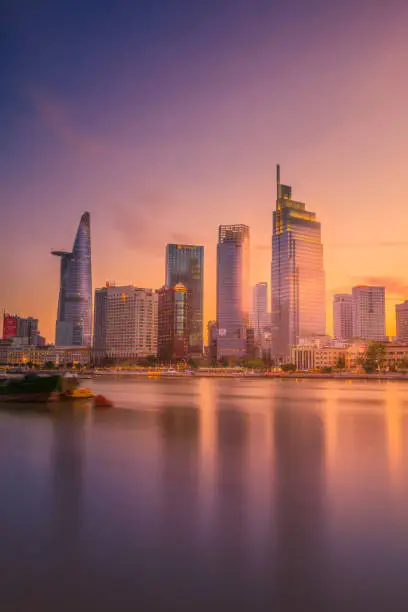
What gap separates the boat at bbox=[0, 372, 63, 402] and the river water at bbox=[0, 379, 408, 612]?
3350 centimetres

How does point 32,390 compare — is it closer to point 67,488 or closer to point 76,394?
point 76,394

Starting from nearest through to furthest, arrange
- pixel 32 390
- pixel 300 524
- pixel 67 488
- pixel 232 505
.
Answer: pixel 300 524 < pixel 232 505 < pixel 67 488 < pixel 32 390

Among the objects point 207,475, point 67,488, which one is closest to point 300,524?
point 207,475

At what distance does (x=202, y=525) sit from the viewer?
12.7 m

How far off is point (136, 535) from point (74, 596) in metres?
3.24

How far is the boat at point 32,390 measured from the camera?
58.8 metres

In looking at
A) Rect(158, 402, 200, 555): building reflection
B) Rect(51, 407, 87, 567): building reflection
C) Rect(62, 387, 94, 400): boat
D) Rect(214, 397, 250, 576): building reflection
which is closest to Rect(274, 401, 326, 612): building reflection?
Rect(214, 397, 250, 576): building reflection

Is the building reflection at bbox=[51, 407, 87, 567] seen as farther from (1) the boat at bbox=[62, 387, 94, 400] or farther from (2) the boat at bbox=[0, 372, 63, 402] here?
(1) the boat at bbox=[62, 387, 94, 400]

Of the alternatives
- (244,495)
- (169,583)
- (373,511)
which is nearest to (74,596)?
(169,583)

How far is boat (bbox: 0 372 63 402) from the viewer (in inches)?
2315

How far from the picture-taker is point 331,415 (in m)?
42.2

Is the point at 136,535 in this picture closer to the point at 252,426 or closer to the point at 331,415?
the point at 252,426

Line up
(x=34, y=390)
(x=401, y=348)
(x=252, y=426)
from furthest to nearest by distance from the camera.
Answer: (x=401, y=348)
(x=34, y=390)
(x=252, y=426)

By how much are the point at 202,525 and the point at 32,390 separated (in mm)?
52152
